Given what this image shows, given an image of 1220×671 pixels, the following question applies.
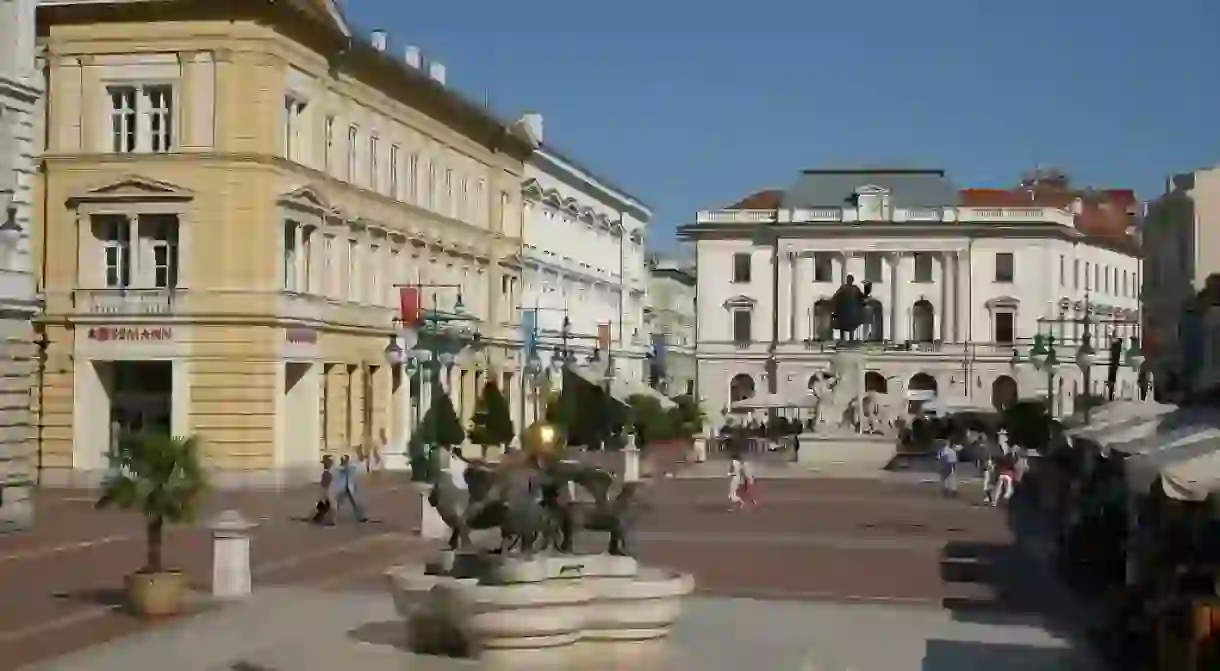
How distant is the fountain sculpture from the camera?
1593 centimetres

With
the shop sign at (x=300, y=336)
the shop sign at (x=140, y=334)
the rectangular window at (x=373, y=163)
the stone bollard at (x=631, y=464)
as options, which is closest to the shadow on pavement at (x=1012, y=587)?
the stone bollard at (x=631, y=464)

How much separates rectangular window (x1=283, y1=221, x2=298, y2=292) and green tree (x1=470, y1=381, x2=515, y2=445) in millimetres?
13539

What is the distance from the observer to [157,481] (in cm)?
2045

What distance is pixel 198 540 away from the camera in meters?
30.3

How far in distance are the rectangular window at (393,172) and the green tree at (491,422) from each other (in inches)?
319

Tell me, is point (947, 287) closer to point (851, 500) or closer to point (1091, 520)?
point (851, 500)

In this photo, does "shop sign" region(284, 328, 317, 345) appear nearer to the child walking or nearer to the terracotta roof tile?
the child walking

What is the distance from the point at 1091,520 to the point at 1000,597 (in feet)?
6.83

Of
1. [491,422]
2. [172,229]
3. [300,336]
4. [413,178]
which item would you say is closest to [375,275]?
[413,178]

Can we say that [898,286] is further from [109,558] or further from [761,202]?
[109,558]

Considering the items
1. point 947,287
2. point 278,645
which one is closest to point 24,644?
point 278,645

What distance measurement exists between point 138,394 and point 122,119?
7.07 m

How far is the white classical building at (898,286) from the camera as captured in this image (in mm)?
101875

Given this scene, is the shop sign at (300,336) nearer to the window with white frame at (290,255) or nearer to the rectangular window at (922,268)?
the window with white frame at (290,255)
